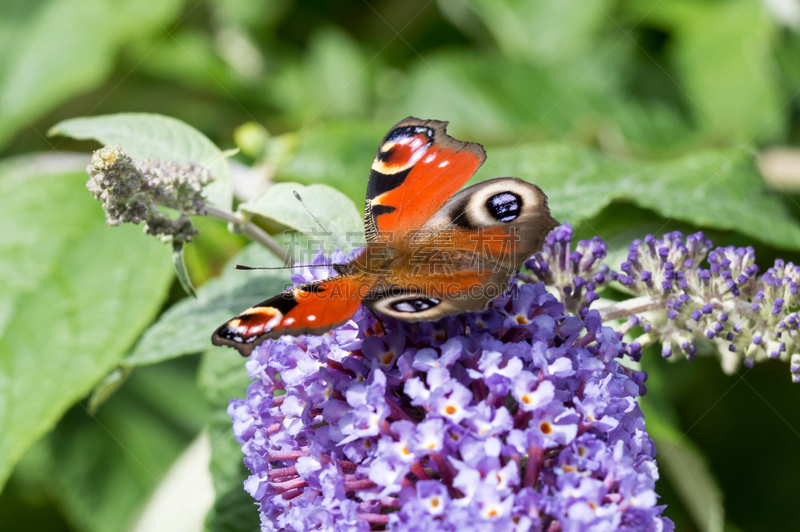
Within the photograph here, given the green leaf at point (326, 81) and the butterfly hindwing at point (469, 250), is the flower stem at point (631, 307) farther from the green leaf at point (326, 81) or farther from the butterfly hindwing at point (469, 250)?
the green leaf at point (326, 81)

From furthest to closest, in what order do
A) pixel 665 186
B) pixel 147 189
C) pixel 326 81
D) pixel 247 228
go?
pixel 326 81
pixel 665 186
pixel 247 228
pixel 147 189

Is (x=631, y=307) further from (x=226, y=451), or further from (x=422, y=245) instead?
(x=226, y=451)

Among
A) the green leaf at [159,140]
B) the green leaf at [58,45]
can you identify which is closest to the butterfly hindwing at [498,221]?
the green leaf at [159,140]

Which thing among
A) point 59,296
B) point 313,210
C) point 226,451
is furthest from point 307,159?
point 226,451

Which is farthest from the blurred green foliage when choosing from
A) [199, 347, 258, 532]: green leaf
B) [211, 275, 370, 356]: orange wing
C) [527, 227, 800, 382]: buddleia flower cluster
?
[211, 275, 370, 356]: orange wing

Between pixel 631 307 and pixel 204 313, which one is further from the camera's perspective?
pixel 204 313

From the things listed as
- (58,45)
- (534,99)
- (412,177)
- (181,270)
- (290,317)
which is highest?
(534,99)

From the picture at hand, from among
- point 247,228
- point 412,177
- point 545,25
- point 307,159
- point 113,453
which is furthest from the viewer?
point 545,25
